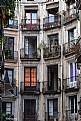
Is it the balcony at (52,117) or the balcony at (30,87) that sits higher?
the balcony at (30,87)

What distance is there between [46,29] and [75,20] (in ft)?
13.5

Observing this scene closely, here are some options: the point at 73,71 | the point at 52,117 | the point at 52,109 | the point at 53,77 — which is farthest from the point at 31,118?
the point at 73,71

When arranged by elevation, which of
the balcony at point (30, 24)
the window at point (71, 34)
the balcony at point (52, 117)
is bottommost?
the balcony at point (52, 117)

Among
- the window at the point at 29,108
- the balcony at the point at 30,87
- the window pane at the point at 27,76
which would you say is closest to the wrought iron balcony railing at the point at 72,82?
the balcony at the point at 30,87

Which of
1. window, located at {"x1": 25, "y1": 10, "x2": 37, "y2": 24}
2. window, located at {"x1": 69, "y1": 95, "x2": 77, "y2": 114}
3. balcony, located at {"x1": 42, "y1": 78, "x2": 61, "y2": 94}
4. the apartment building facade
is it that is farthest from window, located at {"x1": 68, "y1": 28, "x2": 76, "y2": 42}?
window, located at {"x1": 69, "y1": 95, "x2": 77, "y2": 114}

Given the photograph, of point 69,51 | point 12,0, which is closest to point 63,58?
point 69,51

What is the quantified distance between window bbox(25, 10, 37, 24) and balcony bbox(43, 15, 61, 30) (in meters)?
1.41

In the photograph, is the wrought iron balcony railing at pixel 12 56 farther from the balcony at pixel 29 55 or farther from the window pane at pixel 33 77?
the window pane at pixel 33 77

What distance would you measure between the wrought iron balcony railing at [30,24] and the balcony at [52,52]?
267 centimetres

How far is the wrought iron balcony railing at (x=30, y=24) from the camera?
41.7 metres

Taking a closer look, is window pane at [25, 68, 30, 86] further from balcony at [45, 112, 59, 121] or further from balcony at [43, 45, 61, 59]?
balcony at [45, 112, 59, 121]

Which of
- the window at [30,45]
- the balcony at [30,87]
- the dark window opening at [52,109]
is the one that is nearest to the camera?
the dark window opening at [52,109]

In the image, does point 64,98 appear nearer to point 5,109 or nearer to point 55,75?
point 55,75

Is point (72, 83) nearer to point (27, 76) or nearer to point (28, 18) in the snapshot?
point (27, 76)
